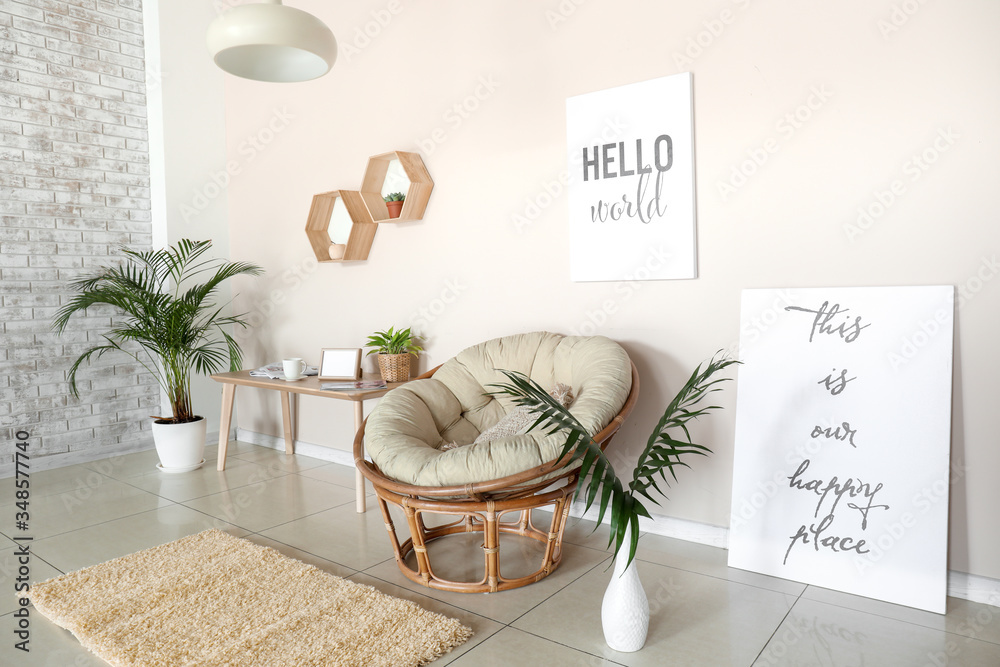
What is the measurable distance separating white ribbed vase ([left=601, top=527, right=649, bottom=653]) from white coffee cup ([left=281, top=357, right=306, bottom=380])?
2349mm

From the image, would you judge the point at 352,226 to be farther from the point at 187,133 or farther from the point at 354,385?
the point at 187,133

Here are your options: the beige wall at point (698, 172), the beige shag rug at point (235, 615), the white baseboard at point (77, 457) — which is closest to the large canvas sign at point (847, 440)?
the beige wall at point (698, 172)

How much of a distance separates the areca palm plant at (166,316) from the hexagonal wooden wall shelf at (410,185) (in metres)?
1.05

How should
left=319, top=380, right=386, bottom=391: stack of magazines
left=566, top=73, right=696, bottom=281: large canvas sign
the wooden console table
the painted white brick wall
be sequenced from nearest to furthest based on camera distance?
1. left=566, top=73, right=696, bottom=281: large canvas sign
2. the wooden console table
3. left=319, top=380, right=386, bottom=391: stack of magazines
4. the painted white brick wall

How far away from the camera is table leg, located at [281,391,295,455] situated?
4215 millimetres

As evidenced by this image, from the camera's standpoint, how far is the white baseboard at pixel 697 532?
2.11 metres

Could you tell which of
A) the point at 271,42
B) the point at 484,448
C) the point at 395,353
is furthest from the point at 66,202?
the point at 484,448

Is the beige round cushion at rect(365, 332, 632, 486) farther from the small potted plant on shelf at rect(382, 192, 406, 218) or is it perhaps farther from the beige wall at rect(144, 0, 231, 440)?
the beige wall at rect(144, 0, 231, 440)

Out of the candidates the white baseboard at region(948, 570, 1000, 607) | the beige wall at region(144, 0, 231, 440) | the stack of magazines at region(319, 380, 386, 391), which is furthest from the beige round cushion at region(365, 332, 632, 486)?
the beige wall at region(144, 0, 231, 440)

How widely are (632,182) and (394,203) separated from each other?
Answer: 137 centimetres

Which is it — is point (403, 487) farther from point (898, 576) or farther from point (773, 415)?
point (898, 576)

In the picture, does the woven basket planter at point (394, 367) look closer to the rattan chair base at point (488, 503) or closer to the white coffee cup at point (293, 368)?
the white coffee cup at point (293, 368)

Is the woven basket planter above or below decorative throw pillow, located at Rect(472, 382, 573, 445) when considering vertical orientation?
above

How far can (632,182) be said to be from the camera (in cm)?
276
